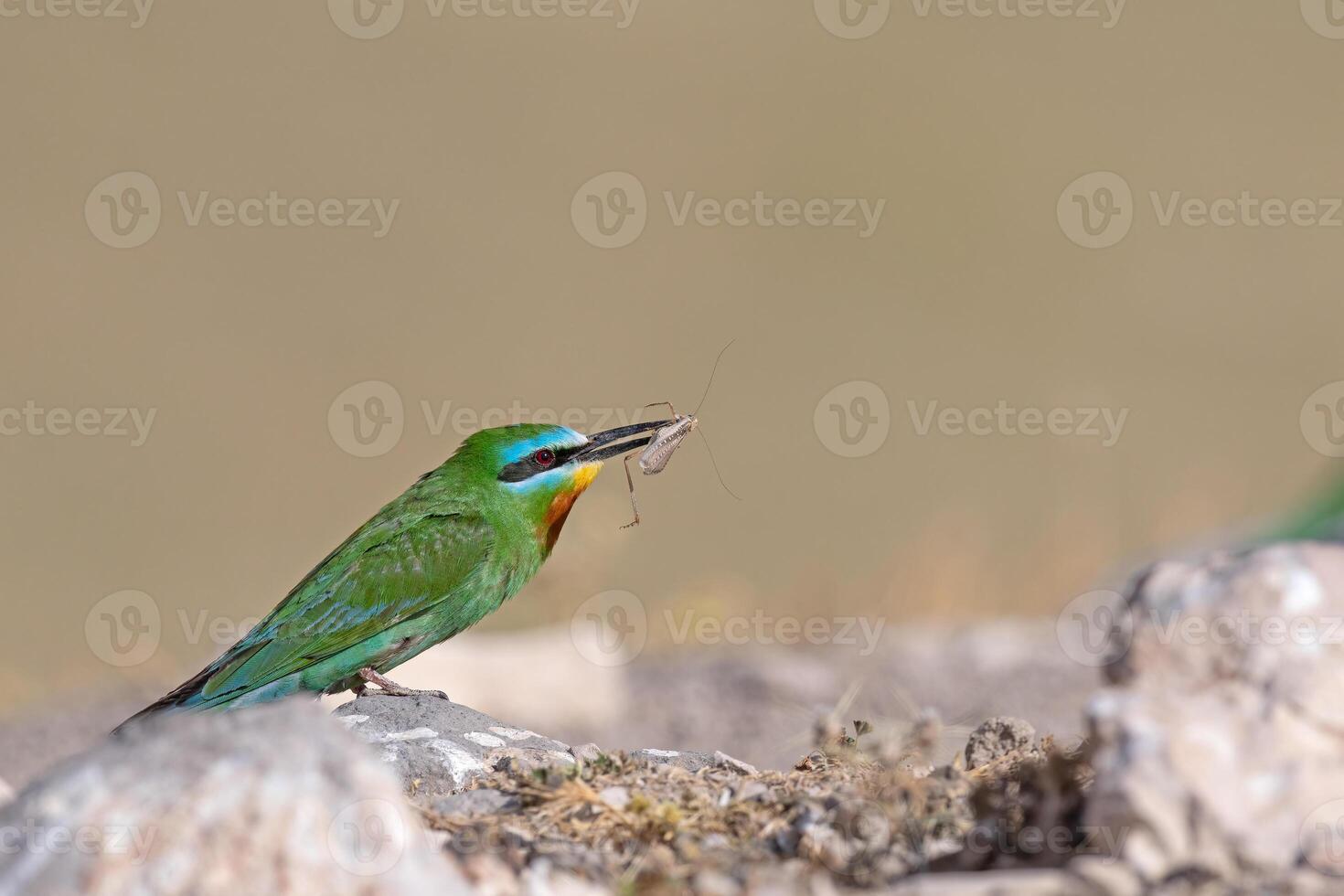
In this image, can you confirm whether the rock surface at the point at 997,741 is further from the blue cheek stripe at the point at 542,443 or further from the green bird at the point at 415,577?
the blue cheek stripe at the point at 542,443

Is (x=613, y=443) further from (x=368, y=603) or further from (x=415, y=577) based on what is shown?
(x=368, y=603)

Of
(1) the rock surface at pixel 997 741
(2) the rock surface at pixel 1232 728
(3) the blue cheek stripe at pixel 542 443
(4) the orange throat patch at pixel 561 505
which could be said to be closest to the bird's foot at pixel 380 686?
(4) the orange throat patch at pixel 561 505

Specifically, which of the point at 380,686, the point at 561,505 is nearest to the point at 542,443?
the point at 561,505

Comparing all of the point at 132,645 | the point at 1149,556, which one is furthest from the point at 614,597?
the point at 1149,556

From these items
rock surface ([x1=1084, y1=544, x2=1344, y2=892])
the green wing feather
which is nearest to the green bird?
the green wing feather

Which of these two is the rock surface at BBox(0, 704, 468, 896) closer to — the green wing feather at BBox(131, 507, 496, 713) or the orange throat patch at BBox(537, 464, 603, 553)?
the green wing feather at BBox(131, 507, 496, 713)

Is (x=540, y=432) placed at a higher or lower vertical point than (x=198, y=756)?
higher

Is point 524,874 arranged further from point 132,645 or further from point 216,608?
point 216,608
